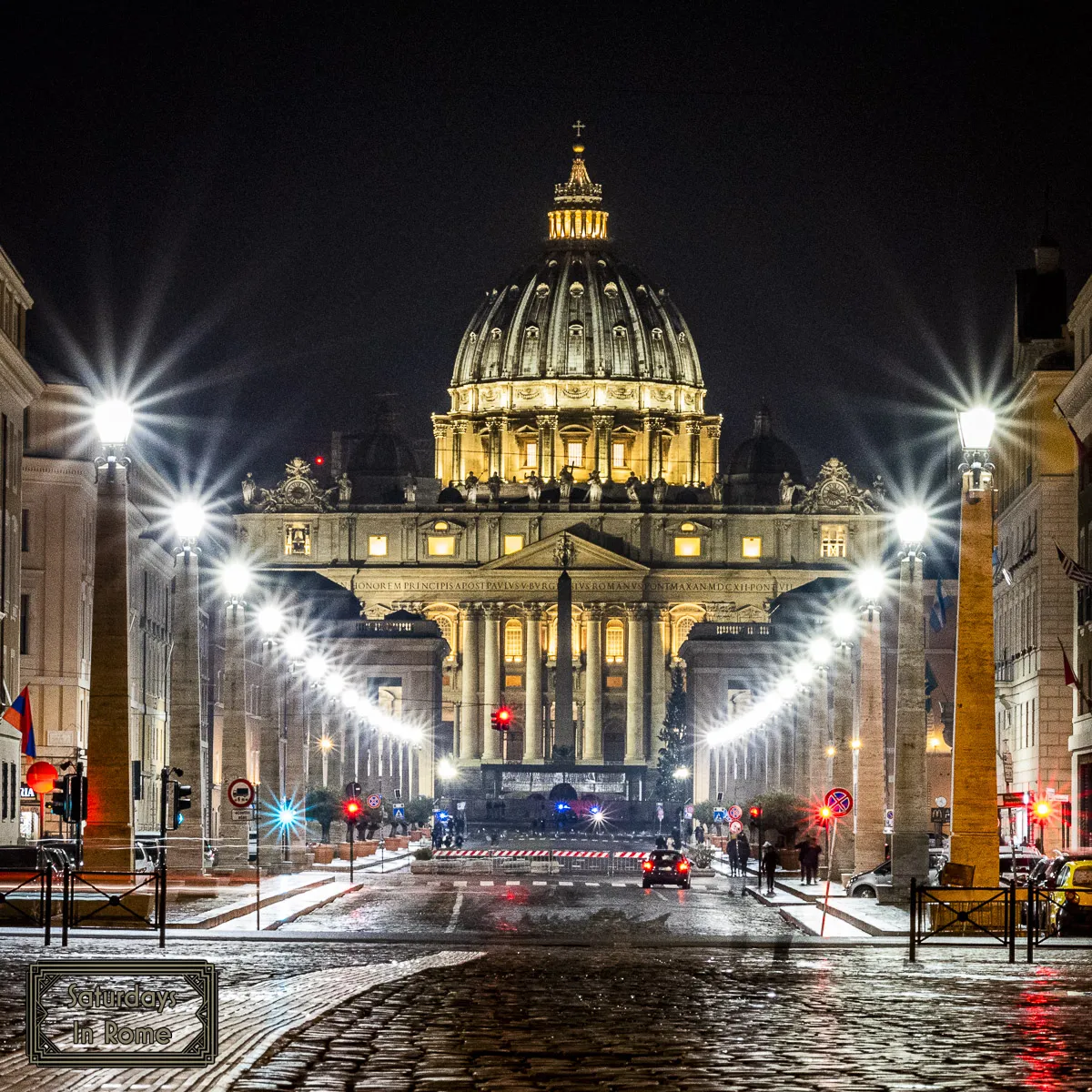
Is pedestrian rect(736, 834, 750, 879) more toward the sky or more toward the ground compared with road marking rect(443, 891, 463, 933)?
more toward the sky

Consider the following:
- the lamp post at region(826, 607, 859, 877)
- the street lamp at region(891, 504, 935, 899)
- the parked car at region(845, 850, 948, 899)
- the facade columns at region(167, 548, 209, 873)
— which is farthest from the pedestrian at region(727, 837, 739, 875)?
the street lamp at region(891, 504, 935, 899)

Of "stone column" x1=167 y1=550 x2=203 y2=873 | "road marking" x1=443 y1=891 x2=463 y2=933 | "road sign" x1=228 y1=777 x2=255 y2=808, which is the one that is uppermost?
"stone column" x1=167 y1=550 x2=203 y2=873

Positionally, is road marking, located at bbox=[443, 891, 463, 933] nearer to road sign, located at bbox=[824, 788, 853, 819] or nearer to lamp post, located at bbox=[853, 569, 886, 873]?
road sign, located at bbox=[824, 788, 853, 819]

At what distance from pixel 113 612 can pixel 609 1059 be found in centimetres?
2070

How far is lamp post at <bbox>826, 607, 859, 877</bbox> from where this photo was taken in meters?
58.2

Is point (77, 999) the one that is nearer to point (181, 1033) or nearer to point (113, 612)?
point (181, 1033)

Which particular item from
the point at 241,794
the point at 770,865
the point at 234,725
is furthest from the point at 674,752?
the point at 241,794

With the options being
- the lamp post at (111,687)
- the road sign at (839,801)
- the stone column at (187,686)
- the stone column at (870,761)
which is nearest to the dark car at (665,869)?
the stone column at (870,761)

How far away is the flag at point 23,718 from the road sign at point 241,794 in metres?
12.0

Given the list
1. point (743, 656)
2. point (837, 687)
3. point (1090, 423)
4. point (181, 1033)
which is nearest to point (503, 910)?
point (837, 687)

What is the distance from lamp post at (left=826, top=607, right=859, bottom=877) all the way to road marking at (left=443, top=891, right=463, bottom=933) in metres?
7.73

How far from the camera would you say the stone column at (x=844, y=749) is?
58.2 m

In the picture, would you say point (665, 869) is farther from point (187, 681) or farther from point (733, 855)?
point (187, 681)

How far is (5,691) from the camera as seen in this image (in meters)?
61.8
